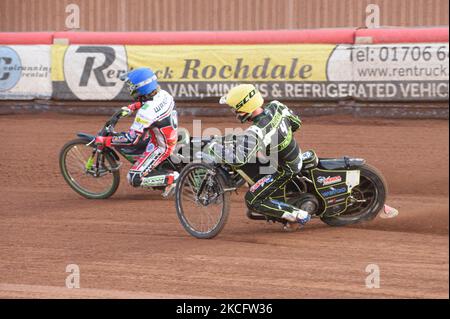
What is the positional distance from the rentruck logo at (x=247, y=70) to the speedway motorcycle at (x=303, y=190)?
719 centimetres

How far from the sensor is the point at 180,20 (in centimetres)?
2034

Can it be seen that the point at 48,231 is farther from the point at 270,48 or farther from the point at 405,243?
the point at 270,48

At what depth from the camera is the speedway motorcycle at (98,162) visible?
424 inches

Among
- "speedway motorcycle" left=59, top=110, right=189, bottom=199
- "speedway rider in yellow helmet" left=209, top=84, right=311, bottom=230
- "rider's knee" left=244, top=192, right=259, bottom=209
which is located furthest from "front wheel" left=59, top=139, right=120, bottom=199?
"rider's knee" left=244, top=192, right=259, bottom=209

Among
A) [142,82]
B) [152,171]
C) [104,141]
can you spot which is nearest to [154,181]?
[152,171]

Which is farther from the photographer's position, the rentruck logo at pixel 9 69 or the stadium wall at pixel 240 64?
the rentruck logo at pixel 9 69

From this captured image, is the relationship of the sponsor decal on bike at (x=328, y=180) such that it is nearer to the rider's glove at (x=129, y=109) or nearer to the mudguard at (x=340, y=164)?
the mudguard at (x=340, y=164)

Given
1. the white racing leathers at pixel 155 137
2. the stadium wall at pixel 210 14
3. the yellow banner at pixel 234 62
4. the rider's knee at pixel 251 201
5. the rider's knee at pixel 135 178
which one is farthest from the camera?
the stadium wall at pixel 210 14

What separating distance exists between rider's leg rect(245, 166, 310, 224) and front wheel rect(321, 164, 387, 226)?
19.3 inches

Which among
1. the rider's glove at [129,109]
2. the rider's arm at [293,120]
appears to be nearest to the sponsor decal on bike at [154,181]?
the rider's glove at [129,109]

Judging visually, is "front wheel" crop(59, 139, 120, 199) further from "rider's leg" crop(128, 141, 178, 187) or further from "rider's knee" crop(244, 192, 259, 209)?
"rider's knee" crop(244, 192, 259, 209)

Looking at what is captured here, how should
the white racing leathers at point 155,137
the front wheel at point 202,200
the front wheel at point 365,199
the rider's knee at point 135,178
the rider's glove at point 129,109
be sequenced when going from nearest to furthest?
the front wheel at point 202,200 → the front wheel at point 365,199 → the white racing leathers at point 155,137 → the rider's knee at point 135,178 → the rider's glove at point 129,109

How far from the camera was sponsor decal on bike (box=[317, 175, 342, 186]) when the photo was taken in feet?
28.3

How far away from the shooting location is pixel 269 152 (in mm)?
8453
